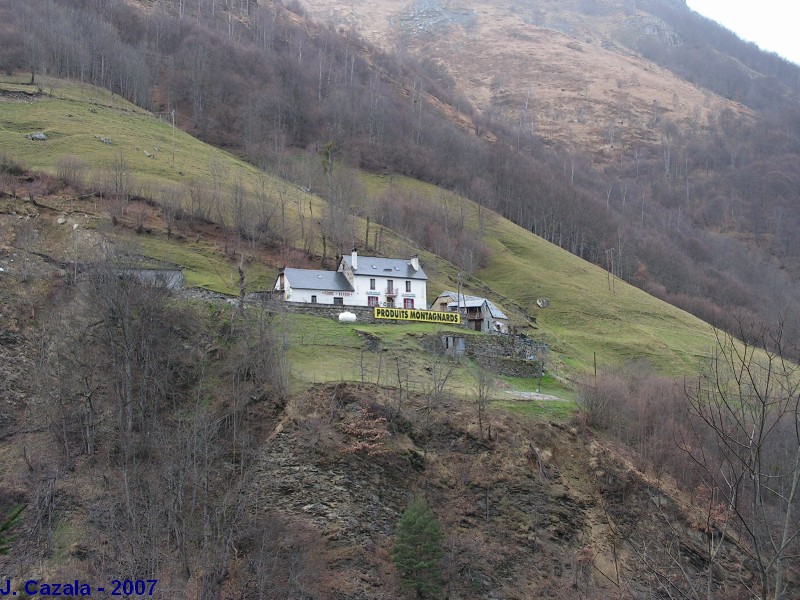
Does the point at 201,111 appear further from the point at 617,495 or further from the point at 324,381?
the point at 617,495

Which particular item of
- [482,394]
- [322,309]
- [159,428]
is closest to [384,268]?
[322,309]

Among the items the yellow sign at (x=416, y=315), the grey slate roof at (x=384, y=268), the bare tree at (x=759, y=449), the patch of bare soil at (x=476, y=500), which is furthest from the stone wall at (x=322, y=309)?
the bare tree at (x=759, y=449)

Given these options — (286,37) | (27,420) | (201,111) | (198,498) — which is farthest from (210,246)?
(286,37)

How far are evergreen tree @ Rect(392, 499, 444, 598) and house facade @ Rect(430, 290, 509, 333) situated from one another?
23.8m

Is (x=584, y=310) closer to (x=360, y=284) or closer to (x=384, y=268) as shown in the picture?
(x=384, y=268)

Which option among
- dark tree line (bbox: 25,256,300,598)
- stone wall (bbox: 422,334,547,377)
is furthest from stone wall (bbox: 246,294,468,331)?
dark tree line (bbox: 25,256,300,598)

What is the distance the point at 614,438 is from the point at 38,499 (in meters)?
29.5

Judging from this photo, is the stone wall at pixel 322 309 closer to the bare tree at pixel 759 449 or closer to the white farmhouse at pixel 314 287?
the white farmhouse at pixel 314 287

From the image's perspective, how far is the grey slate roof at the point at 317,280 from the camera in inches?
2032

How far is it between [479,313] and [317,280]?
42.0 ft

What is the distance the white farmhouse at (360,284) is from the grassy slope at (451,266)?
3591 millimetres

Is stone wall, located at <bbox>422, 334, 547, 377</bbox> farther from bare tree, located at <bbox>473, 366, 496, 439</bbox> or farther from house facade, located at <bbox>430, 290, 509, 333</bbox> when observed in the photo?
house facade, located at <bbox>430, 290, 509, 333</bbox>

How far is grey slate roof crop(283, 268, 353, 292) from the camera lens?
5162 centimetres

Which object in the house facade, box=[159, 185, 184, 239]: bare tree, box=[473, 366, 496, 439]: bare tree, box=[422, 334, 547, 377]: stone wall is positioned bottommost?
box=[473, 366, 496, 439]: bare tree
